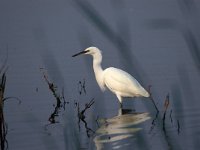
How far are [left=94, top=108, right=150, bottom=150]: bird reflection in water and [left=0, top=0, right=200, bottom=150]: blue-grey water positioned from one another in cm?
1

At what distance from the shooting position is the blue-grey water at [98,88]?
8.04ft

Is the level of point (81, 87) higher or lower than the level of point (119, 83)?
higher

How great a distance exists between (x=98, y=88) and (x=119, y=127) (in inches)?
123

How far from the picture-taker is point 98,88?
1069 cm

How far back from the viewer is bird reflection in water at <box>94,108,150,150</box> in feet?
22.2

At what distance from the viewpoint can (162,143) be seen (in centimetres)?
633

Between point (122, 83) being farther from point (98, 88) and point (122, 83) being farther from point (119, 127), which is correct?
point (119, 127)

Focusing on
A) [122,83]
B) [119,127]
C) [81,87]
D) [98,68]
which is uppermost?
[98,68]

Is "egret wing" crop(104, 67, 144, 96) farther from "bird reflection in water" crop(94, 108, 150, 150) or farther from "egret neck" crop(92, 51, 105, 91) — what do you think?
"bird reflection in water" crop(94, 108, 150, 150)

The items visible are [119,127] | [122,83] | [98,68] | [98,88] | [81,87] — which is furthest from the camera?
[98,88]

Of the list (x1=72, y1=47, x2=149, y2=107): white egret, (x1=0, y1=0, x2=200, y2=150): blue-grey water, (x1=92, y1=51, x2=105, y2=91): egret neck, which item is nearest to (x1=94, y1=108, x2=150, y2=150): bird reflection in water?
(x1=0, y1=0, x2=200, y2=150): blue-grey water

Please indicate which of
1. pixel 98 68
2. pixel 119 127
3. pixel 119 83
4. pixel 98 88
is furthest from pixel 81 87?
pixel 119 127

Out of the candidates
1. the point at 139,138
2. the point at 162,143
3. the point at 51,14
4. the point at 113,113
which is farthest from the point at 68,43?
the point at 139,138

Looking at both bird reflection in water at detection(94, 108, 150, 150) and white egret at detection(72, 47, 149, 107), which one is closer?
bird reflection in water at detection(94, 108, 150, 150)
